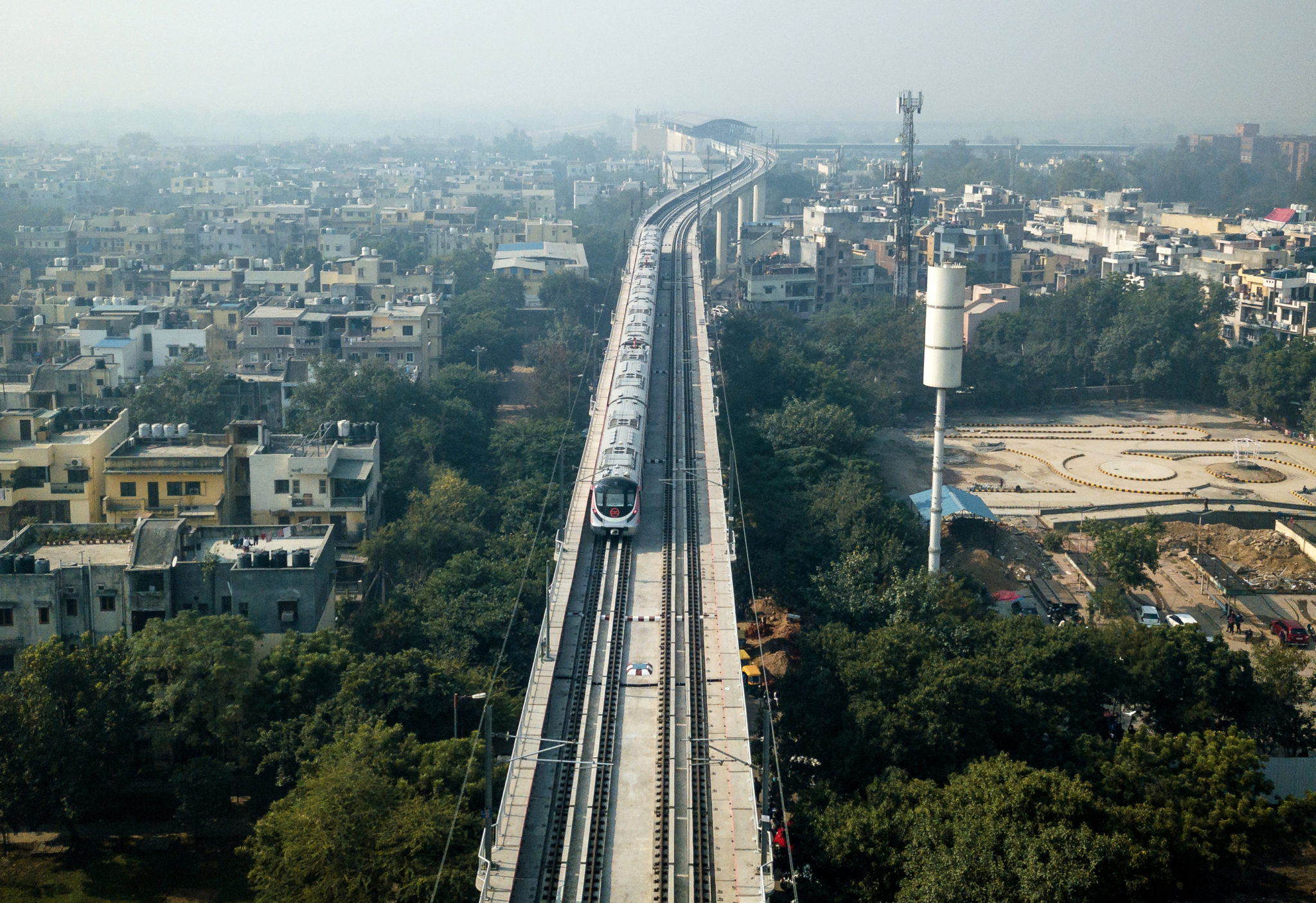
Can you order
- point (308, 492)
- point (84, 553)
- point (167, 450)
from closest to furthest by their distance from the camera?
point (84, 553), point (308, 492), point (167, 450)

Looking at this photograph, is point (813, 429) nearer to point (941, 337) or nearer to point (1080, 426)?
point (941, 337)

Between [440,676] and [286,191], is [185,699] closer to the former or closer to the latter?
[440,676]

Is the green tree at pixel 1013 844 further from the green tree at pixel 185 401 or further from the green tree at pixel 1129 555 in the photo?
the green tree at pixel 185 401

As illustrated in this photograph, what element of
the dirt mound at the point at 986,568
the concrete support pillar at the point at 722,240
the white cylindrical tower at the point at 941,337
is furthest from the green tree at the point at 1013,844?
the concrete support pillar at the point at 722,240

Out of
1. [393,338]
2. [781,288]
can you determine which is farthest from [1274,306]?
[393,338]

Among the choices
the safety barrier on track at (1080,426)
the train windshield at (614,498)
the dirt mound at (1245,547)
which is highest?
the train windshield at (614,498)

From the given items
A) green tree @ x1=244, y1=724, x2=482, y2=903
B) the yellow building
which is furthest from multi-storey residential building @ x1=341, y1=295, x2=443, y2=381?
green tree @ x1=244, y1=724, x2=482, y2=903
